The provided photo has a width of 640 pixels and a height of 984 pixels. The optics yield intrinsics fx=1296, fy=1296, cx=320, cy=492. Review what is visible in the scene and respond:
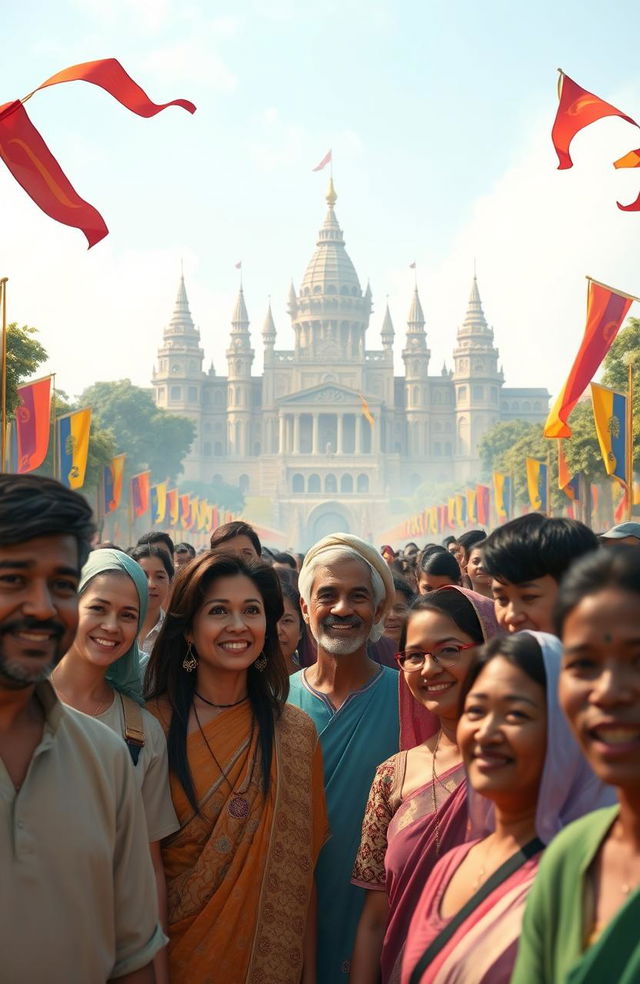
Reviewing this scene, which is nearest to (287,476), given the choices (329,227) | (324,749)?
(329,227)

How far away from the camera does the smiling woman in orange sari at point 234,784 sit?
11.3ft

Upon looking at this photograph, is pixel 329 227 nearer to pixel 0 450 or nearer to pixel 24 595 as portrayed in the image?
pixel 0 450

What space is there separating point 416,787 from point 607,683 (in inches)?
61.7

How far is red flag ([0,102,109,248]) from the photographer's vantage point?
10594mm

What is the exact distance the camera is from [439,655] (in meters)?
3.52

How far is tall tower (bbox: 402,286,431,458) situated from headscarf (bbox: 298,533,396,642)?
94945mm

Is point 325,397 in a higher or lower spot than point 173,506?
higher

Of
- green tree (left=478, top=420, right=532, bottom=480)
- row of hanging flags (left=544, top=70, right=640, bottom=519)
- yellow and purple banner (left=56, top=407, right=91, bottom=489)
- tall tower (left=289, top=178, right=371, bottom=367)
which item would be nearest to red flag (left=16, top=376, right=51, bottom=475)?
yellow and purple banner (left=56, top=407, right=91, bottom=489)

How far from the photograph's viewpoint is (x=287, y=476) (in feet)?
304

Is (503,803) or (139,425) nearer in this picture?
(503,803)

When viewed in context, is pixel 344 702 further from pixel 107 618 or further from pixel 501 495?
pixel 501 495

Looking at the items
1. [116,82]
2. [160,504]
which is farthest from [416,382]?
[116,82]

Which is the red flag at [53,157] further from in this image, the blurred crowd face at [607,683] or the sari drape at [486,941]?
the blurred crowd face at [607,683]

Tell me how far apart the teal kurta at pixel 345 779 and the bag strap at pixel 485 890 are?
143cm
